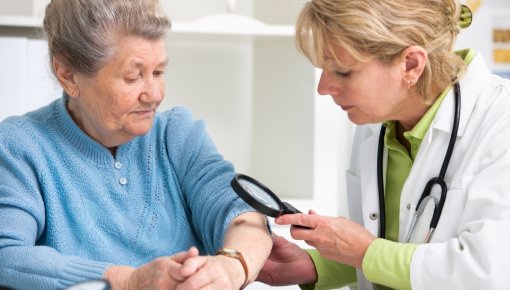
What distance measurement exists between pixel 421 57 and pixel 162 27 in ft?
1.76

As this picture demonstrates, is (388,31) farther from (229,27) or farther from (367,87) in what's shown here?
(229,27)

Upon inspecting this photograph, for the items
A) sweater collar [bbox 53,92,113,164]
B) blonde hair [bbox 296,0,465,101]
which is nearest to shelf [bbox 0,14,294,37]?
blonde hair [bbox 296,0,465,101]

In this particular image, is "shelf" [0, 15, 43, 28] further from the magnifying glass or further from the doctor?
the magnifying glass

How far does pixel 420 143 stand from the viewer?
1.65 metres

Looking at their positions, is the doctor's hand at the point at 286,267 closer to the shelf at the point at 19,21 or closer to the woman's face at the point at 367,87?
the woman's face at the point at 367,87

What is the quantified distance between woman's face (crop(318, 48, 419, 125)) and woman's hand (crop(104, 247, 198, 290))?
1.70 feet

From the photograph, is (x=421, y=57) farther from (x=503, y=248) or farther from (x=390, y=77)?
(x=503, y=248)

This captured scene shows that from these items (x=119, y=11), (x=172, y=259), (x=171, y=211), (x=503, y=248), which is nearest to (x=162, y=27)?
(x=119, y=11)

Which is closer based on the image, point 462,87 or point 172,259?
point 172,259

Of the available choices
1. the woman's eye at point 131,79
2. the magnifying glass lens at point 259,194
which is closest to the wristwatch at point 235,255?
the magnifying glass lens at point 259,194

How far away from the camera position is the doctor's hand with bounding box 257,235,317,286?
5.65 feet

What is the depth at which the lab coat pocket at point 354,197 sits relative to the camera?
6.06 ft

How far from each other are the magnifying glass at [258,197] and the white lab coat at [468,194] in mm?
273

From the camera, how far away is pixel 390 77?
5.16 ft
